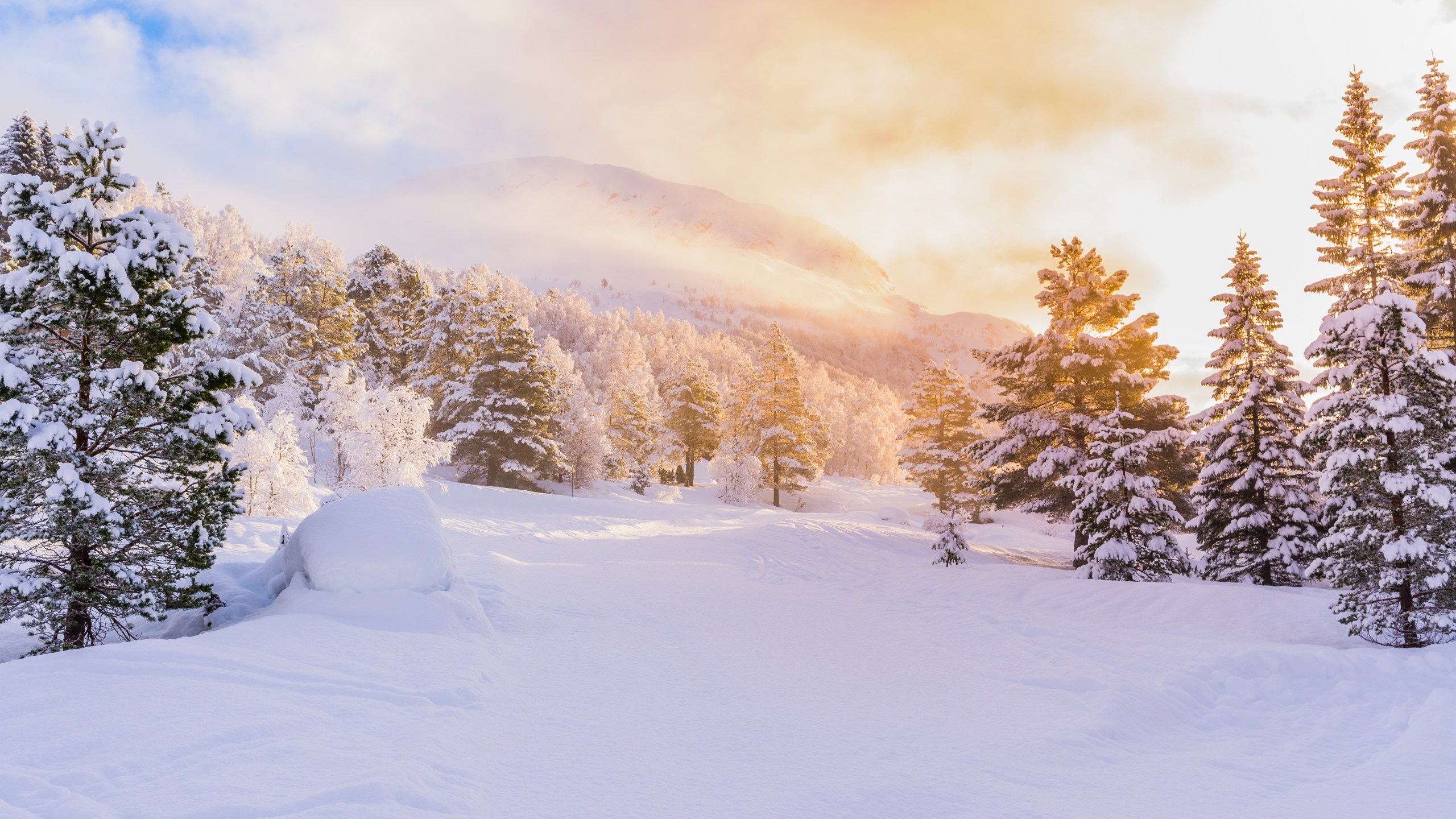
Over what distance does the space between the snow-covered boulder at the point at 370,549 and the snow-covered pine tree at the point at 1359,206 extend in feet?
70.2

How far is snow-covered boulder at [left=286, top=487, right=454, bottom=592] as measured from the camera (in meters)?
8.20

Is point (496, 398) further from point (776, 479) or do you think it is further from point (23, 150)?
point (23, 150)

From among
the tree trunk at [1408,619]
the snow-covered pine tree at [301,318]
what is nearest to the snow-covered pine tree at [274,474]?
the snow-covered pine tree at [301,318]

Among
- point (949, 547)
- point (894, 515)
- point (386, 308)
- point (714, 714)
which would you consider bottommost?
point (894, 515)

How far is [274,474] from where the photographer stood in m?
18.2

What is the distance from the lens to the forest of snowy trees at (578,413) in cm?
716

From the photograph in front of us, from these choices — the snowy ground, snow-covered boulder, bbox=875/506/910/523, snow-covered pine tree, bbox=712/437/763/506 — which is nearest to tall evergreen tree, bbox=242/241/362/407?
snow-covered pine tree, bbox=712/437/763/506

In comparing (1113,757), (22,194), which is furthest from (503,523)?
(1113,757)

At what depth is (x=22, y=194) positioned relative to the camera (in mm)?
7016

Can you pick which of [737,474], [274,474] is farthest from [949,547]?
[737,474]

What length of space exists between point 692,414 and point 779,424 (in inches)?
325

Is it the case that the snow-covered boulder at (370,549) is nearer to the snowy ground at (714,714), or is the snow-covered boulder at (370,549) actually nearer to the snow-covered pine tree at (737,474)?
the snowy ground at (714,714)

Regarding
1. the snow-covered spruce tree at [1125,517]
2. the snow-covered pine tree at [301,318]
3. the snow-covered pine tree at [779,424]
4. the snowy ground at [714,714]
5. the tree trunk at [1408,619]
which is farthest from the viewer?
the snow-covered pine tree at [779,424]

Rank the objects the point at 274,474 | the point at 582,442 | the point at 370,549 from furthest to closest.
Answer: the point at 582,442, the point at 274,474, the point at 370,549
